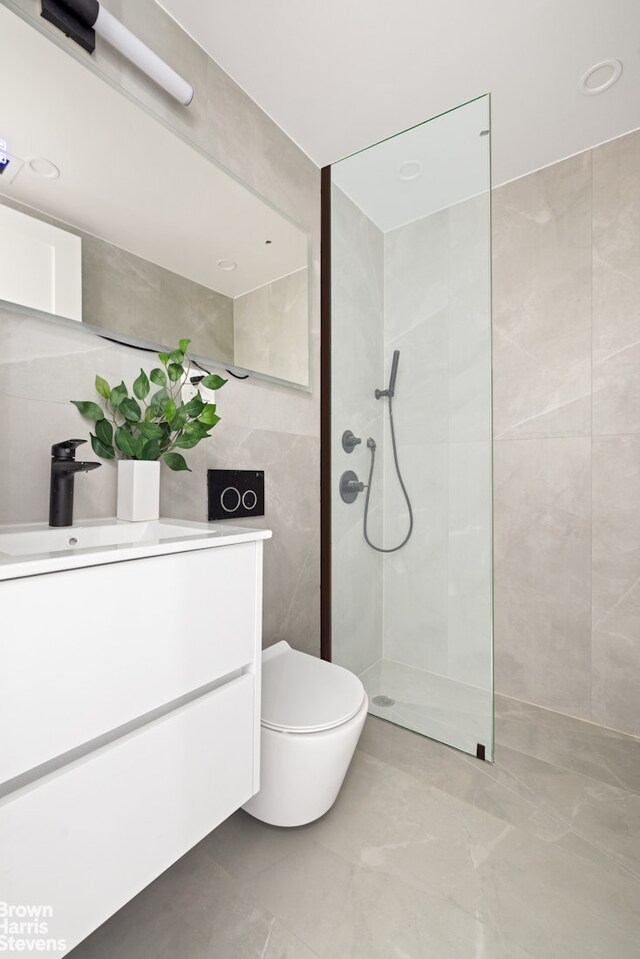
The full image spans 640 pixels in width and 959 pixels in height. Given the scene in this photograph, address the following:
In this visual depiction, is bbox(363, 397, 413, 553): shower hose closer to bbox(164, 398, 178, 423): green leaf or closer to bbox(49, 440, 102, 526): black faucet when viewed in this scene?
bbox(164, 398, 178, 423): green leaf

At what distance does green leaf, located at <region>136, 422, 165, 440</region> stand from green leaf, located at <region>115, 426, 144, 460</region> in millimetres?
29

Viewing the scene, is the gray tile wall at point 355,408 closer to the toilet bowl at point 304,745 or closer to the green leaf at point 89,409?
the toilet bowl at point 304,745

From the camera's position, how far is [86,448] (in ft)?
3.74

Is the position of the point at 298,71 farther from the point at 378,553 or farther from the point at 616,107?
the point at 378,553

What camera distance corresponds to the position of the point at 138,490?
1112 millimetres

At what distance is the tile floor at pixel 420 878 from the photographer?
943 mm

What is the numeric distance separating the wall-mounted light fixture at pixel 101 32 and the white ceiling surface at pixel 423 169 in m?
0.77

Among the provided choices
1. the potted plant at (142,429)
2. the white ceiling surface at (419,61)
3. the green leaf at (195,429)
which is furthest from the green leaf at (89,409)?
the white ceiling surface at (419,61)

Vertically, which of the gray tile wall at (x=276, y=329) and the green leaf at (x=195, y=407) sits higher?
the gray tile wall at (x=276, y=329)

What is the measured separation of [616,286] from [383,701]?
195 centimetres

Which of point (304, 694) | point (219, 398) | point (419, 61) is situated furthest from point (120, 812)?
point (419, 61)

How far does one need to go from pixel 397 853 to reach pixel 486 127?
7.04ft

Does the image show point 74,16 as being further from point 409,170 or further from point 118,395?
point 409,170

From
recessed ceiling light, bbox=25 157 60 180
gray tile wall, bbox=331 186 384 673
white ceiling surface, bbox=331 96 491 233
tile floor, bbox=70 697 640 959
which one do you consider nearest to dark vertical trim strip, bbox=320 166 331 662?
gray tile wall, bbox=331 186 384 673
